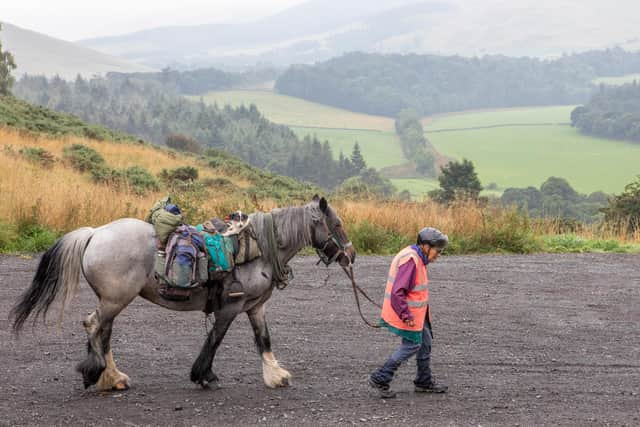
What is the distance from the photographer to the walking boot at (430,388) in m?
7.23

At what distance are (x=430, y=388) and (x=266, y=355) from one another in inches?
61.4

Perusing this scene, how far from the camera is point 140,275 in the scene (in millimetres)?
6820

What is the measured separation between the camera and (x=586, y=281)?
13.0m

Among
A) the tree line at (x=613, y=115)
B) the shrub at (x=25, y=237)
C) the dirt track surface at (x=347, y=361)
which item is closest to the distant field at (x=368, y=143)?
the tree line at (x=613, y=115)

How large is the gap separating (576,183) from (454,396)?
94366 mm

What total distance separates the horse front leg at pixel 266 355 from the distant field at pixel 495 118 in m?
152

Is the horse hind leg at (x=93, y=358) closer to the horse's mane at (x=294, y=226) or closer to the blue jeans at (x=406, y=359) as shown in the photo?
the horse's mane at (x=294, y=226)

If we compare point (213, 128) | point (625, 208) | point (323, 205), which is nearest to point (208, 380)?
point (323, 205)

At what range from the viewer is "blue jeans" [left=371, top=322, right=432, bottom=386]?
6.97 meters

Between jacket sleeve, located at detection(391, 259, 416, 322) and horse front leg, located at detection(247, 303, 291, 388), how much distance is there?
1237mm

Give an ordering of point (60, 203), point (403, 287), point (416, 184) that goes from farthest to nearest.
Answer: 1. point (416, 184)
2. point (60, 203)
3. point (403, 287)

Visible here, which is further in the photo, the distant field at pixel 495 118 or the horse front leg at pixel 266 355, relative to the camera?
the distant field at pixel 495 118

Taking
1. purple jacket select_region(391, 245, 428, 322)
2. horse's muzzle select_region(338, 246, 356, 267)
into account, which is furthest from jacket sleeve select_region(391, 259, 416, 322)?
horse's muzzle select_region(338, 246, 356, 267)

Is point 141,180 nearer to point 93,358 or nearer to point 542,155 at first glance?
point 93,358
